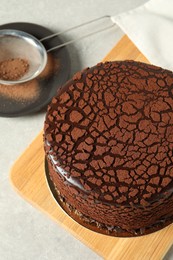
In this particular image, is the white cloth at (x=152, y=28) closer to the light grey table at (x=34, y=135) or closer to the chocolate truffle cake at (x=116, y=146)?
the light grey table at (x=34, y=135)

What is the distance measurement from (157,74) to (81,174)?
1.09 ft

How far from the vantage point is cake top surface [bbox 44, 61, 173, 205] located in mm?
1231

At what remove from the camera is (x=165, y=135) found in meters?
1.28

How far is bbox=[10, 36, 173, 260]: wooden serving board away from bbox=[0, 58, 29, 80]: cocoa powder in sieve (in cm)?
24

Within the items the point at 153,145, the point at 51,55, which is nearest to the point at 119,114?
the point at 153,145

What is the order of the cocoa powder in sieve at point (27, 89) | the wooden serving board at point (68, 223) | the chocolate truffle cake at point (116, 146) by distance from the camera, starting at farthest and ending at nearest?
the cocoa powder in sieve at point (27, 89)
the wooden serving board at point (68, 223)
the chocolate truffle cake at point (116, 146)

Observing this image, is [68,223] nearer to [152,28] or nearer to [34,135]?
[34,135]

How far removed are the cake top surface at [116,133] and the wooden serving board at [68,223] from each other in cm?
19

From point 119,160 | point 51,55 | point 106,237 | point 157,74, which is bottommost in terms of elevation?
point 106,237

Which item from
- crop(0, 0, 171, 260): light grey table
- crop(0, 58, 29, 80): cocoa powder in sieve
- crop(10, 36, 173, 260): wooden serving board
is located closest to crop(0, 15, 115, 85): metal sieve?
crop(0, 58, 29, 80): cocoa powder in sieve

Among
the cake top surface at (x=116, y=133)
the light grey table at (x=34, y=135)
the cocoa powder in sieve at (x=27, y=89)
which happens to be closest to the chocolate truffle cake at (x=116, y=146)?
the cake top surface at (x=116, y=133)

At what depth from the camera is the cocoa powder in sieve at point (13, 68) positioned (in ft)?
5.42

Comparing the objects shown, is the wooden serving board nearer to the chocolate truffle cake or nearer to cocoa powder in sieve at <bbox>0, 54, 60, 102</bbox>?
the chocolate truffle cake

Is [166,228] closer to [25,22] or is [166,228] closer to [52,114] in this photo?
[52,114]
